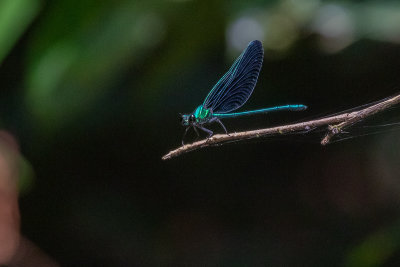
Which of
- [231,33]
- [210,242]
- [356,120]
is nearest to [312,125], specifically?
[356,120]

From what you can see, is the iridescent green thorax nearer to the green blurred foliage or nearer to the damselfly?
the damselfly

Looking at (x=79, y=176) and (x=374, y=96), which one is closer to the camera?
(x=374, y=96)

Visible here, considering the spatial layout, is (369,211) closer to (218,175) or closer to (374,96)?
(374,96)

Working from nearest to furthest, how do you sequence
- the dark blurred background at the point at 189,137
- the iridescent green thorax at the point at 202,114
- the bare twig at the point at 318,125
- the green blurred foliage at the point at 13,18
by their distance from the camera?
the bare twig at the point at 318,125 → the iridescent green thorax at the point at 202,114 → the green blurred foliage at the point at 13,18 → the dark blurred background at the point at 189,137

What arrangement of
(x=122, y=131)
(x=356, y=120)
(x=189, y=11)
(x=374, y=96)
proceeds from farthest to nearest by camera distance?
1. (x=122, y=131)
2. (x=374, y=96)
3. (x=189, y=11)
4. (x=356, y=120)

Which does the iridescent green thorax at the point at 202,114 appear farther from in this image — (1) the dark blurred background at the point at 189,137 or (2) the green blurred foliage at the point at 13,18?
(2) the green blurred foliage at the point at 13,18

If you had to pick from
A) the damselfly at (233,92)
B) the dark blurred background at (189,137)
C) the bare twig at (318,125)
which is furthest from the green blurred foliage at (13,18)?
the bare twig at (318,125)
